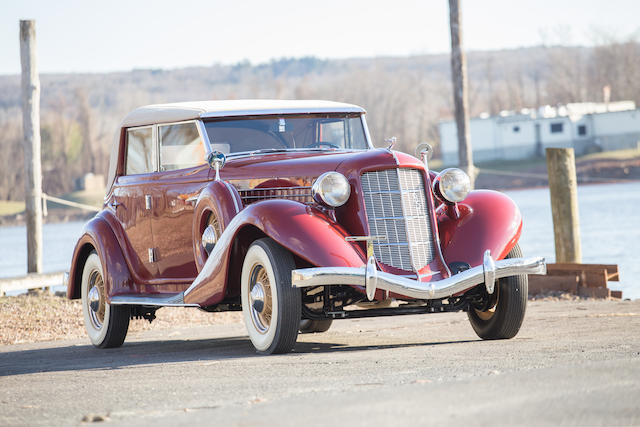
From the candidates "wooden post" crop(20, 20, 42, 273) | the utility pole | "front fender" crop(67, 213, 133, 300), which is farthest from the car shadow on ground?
the utility pole

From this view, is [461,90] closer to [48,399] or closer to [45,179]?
[48,399]

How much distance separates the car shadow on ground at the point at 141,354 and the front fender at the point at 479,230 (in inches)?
30.0

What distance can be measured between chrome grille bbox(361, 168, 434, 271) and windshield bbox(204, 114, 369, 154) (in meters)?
1.45

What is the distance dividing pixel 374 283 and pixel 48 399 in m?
2.37

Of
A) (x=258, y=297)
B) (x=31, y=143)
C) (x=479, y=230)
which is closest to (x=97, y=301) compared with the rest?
(x=258, y=297)

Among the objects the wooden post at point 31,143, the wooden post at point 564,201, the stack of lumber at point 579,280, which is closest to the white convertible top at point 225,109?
the stack of lumber at point 579,280

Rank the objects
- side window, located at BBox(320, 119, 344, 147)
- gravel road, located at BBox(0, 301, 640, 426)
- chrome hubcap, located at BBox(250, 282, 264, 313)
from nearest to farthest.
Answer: gravel road, located at BBox(0, 301, 640, 426), chrome hubcap, located at BBox(250, 282, 264, 313), side window, located at BBox(320, 119, 344, 147)

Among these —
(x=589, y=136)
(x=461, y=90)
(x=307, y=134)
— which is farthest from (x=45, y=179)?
(x=307, y=134)

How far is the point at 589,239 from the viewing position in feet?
95.2

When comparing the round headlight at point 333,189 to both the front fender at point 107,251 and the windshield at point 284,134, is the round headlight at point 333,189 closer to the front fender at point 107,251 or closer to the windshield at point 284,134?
the windshield at point 284,134

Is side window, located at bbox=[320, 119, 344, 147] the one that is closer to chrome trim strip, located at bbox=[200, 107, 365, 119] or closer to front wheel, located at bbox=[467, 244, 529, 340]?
chrome trim strip, located at bbox=[200, 107, 365, 119]

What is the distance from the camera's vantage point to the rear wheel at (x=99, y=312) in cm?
996

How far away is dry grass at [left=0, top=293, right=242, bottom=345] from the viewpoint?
12.0 meters

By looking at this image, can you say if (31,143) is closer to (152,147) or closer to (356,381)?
(152,147)
